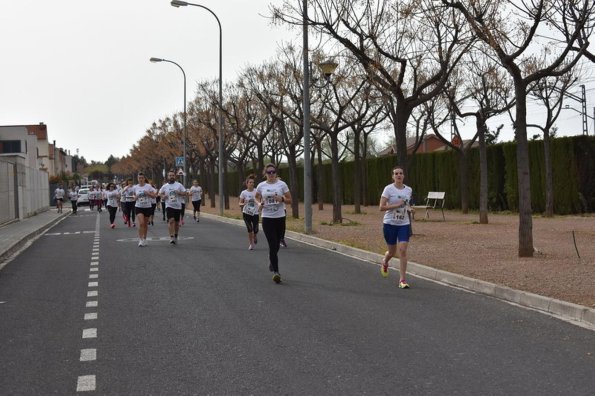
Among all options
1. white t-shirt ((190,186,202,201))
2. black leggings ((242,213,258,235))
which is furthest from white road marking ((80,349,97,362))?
white t-shirt ((190,186,202,201))

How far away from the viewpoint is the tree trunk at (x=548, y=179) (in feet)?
79.2

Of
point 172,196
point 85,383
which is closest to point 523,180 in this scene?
point 172,196

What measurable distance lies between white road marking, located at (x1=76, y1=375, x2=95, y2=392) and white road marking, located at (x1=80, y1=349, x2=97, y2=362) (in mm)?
525

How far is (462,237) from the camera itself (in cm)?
1681

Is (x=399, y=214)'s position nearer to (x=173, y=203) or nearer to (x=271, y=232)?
(x=271, y=232)

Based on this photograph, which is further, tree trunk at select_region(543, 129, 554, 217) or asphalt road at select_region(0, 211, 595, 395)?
tree trunk at select_region(543, 129, 554, 217)

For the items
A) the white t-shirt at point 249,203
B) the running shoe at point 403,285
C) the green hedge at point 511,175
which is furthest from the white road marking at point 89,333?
A: the green hedge at point 511,175

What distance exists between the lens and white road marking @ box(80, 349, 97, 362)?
5.76 m

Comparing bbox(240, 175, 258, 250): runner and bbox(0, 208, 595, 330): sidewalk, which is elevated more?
bbox(240, 175, 258, 250): runner

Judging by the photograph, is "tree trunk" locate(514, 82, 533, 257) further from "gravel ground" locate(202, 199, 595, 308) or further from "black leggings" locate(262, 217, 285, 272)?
"black leggings" locate(262, 217, 285, 272)

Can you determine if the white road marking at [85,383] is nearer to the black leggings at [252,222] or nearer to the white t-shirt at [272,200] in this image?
the white t-shirt at [272,200]

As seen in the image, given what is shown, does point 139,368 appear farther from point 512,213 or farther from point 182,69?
point 182,69

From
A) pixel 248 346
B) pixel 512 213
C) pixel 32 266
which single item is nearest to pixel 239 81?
pixel 512 213

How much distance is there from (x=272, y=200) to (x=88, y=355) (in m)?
4.80
